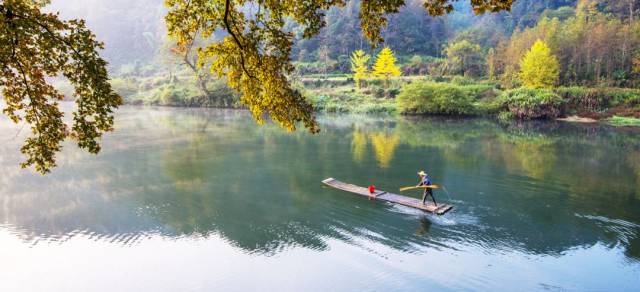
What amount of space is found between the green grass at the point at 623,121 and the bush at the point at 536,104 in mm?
5629

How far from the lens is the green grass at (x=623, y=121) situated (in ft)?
160

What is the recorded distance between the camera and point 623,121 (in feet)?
164

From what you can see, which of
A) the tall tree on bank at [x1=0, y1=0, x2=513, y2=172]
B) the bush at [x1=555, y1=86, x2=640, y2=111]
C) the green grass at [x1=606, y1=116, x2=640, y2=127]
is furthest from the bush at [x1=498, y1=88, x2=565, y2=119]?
the tall tree on bank at [x1=0, y1=0, x2=513, y2=172]

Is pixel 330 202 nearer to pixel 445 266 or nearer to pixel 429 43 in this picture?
pixel 445 266

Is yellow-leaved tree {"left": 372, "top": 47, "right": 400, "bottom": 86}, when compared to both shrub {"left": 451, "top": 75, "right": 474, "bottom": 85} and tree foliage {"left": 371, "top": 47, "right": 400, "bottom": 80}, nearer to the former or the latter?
tree foliage {"left": 371, "top": 47, "right": 400, "bottom": 80}

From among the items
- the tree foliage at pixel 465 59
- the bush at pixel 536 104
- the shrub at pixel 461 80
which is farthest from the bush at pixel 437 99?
the tree foliage at pixel 465 59

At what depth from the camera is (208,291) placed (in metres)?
12.4

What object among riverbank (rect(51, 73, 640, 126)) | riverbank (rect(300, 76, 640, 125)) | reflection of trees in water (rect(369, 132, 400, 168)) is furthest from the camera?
riverbank (rect(51, 73, 640, 126))

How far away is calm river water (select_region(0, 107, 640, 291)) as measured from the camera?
13.2 m

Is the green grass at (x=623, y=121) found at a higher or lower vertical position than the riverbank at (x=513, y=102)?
lower

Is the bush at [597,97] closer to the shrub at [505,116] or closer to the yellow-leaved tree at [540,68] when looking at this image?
the yellow-leaved tree at [540,68]

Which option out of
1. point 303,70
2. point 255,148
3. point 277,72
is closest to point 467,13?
point 303,70

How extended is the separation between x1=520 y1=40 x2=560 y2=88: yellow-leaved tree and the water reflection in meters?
21.2

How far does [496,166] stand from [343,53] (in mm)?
76199
